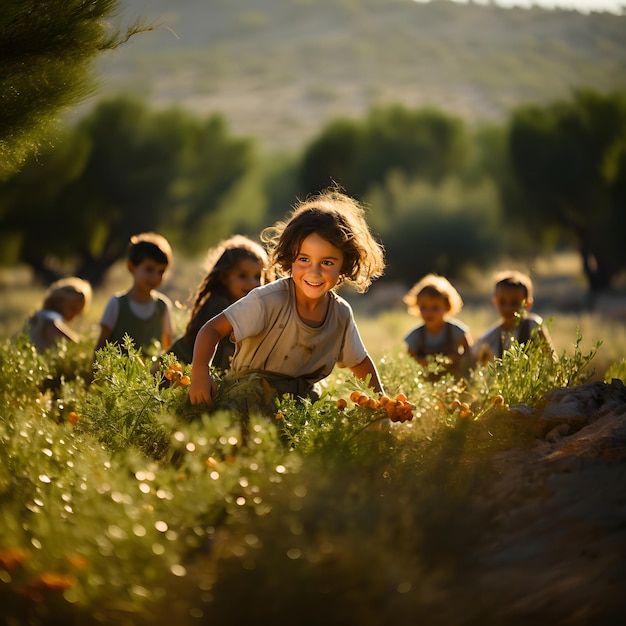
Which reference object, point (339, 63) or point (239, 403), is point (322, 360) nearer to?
point (239, 403)

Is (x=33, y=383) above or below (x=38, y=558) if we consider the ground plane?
below

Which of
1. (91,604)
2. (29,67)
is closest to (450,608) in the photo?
(91,604)

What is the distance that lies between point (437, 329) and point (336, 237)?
3256mm

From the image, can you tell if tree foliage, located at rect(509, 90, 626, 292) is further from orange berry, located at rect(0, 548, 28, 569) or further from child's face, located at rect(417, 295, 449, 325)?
orange berry, located at rect(0, 548, 28, 569)

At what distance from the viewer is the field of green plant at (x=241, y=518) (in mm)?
2355

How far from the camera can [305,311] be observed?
4.59 metres

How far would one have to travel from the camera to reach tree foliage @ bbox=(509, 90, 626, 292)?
2741cm

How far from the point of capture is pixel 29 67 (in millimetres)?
4688

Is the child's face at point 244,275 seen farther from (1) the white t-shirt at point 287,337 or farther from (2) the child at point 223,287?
(1) the white t-shirt at point 287,337

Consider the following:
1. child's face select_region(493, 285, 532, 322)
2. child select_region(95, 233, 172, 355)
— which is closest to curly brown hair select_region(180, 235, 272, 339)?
child select_region(95, 233, 172, 355)

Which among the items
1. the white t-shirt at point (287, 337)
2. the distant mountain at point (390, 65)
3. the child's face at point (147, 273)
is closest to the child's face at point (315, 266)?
the white t-shirt at point (287, 337)

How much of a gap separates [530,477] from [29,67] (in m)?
3.59

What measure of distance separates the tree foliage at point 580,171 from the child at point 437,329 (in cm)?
2131

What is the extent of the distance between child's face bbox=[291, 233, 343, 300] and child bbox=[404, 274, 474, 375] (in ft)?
9.58
